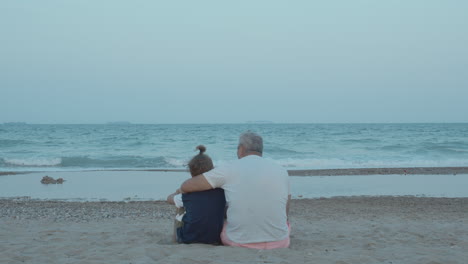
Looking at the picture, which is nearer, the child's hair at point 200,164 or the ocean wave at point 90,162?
the child's hair at point 200,164

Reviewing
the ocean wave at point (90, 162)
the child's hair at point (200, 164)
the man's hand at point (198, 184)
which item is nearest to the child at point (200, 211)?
the child's hair at point (200, 164)

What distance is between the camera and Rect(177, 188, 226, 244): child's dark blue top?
14.7 ft

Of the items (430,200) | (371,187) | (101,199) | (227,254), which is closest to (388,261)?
(227,254)

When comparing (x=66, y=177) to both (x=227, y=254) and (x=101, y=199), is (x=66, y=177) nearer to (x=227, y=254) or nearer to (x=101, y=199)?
(x=101, y=199)

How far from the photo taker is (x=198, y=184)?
429cm

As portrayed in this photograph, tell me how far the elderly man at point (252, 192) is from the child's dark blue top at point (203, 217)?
14 cm

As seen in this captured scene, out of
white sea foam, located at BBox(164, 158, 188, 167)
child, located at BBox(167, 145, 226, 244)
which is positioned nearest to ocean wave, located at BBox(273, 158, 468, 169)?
white sea foam, located at BBox(164, 158, 188, 167)

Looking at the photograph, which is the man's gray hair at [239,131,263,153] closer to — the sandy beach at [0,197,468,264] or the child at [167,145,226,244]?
the child at [167,145,226,244]

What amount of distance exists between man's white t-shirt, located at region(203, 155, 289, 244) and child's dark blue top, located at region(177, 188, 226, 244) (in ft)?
0.55

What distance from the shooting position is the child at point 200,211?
14.6 ft

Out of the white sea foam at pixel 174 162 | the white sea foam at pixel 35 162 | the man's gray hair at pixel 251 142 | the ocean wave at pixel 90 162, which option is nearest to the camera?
the man's gray hair at pixel 251 142

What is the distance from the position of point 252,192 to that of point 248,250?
0.57 metres

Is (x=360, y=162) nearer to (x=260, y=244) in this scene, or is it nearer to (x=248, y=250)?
(x=260, y=244)

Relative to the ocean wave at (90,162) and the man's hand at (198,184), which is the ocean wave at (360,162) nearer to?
the ocean wave at (90,162)
